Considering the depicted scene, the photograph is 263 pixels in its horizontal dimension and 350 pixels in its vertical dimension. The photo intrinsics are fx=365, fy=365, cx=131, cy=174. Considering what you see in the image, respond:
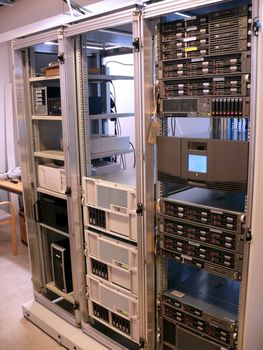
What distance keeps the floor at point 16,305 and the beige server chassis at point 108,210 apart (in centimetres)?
9

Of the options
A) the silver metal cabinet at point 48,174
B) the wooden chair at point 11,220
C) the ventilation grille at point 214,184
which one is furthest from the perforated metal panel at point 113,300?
the wooden chair at point 11,220

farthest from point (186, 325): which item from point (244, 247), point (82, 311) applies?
point (82, 311)

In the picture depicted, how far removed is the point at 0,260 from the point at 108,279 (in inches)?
84.5

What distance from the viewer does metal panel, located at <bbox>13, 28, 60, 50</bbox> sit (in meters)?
2.25

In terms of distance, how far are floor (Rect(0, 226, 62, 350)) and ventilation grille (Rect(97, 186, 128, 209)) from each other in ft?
3.75

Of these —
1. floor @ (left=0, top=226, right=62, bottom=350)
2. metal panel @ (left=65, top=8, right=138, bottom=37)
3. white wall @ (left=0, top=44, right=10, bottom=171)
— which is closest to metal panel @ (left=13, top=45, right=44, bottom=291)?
floor @ (left=0, top=226, right=62, bottom=350)

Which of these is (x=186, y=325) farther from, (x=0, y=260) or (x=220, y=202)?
(x=0, y=260)

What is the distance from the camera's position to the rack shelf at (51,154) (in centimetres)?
251

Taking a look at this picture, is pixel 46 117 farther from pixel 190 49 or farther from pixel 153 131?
pixel 190 49

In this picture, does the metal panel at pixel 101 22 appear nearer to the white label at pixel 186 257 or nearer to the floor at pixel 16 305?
the white label at pixel 186 257

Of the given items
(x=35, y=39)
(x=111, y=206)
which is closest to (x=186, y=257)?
(x=111, y=206)

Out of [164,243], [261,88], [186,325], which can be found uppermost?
[261,88]

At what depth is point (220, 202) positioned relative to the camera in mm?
1843

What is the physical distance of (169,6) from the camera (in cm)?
163
